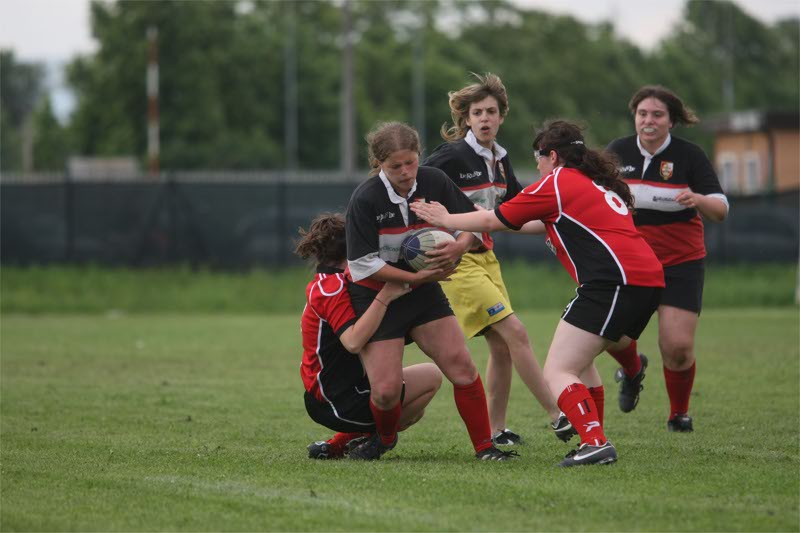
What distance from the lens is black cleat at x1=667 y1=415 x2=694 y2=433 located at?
7750 mm

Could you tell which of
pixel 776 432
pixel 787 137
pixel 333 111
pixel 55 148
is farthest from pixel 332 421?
pixel 55 148

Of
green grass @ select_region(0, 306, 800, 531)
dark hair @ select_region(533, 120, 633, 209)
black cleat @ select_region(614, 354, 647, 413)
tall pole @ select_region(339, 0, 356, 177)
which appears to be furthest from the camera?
tall pole @ select_region(339, 0, 356, 177)

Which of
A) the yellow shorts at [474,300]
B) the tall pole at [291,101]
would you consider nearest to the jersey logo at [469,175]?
the yellow shorts at [474,300]

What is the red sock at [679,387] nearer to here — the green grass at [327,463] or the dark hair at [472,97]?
the green grass at [327,463]

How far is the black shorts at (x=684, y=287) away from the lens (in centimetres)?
766

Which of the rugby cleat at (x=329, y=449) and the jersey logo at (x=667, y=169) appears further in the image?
the jersey logo at (x=667, y=169)

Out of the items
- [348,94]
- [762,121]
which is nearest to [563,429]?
[348,94]

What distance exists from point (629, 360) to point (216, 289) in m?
14.1

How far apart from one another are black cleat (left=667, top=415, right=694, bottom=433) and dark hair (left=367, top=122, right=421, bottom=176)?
2837mm

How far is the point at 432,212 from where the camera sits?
6.18 meters

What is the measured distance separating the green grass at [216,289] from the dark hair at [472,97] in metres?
13.5

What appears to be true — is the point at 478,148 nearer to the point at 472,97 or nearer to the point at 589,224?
the point at 472,97

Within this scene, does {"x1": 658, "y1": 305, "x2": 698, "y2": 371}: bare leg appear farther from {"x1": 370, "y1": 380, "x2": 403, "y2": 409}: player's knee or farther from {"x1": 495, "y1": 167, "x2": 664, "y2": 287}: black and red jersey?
{"x1": 370, "y1": 380, "x2": 403, "y2": 409}: player's knee

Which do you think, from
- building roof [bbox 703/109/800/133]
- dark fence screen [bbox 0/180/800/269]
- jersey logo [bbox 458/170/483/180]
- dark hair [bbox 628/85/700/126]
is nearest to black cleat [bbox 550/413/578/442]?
jersey logo [bbox 458/170/483/180]
